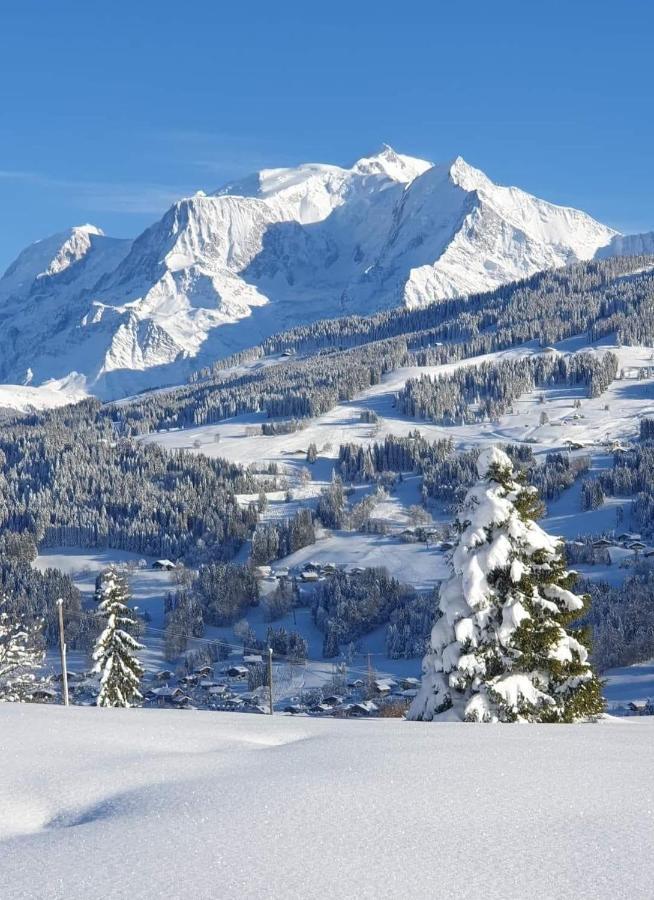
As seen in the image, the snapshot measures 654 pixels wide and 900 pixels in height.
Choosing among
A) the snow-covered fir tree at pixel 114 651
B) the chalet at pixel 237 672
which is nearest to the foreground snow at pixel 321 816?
the snow-covered fir tree at pixel 114 651

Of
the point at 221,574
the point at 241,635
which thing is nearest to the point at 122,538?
the point at 221,574

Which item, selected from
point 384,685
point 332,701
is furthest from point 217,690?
point 384,685

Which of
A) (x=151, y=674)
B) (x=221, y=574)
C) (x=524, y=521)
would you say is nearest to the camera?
(x=524, y=521)

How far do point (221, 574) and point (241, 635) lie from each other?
61.7 feet

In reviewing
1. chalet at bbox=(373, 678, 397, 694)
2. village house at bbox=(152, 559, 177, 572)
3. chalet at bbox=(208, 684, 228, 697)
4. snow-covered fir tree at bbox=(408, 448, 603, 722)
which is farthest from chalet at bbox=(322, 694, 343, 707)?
village house at bbox=(152, 559, 177, 572)

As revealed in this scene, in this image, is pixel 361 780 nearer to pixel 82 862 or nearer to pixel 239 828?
pixel 239 828

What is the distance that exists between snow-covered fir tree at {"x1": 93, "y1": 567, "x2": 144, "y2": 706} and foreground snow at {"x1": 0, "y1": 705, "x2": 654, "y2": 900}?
104 feet

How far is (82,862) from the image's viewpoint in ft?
24.6

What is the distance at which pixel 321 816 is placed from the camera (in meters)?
8.61

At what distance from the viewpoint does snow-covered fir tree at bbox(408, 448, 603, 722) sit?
75.8 feet

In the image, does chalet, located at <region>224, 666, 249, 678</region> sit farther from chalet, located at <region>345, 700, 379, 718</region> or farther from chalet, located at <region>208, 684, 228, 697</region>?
chalet, located at <region>345, 700, 379, 718</region>

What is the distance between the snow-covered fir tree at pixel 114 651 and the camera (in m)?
44.2

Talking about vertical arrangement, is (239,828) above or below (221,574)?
above

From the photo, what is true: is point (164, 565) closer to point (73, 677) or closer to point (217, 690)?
point (73, 677)
